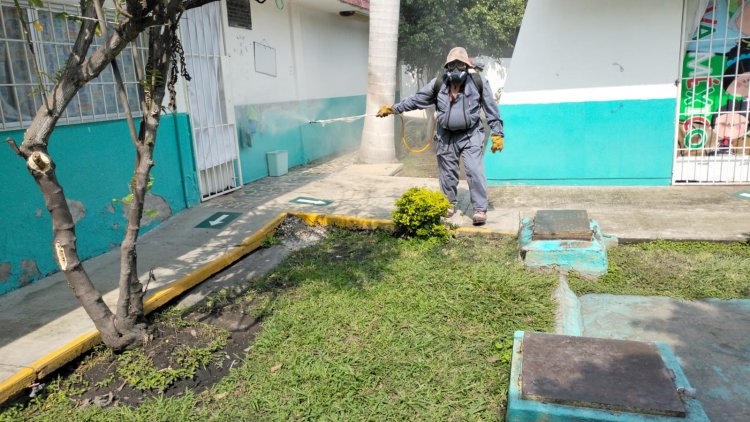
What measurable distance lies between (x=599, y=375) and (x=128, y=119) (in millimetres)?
3010

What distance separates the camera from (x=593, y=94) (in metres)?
7.74

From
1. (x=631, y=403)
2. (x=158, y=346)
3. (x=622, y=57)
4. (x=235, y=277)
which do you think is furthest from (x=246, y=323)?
(x=622, y=57)

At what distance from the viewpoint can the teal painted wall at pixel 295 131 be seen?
9.09 meters

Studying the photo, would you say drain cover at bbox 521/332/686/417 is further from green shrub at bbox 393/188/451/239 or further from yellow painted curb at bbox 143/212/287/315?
yellow painted curb at bbox 143/212/287/315

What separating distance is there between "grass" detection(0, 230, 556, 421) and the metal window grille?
2456 mm

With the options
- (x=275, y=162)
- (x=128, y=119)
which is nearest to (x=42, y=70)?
(x=128, y=119)

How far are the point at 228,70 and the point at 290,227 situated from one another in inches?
128

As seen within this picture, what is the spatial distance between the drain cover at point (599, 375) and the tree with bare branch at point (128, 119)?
2.48 metres

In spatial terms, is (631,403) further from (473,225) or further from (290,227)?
(290,227)

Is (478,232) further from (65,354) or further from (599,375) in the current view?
(65,354)

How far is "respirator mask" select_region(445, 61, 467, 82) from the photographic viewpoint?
19.3 feet

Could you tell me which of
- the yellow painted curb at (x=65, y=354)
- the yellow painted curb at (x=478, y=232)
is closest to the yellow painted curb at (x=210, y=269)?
the yellow painted curb at (x=65, y=354)

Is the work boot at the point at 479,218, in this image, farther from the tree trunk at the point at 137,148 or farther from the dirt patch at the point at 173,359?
the tree trunk at the point at 137,148

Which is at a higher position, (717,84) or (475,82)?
(475,82)
